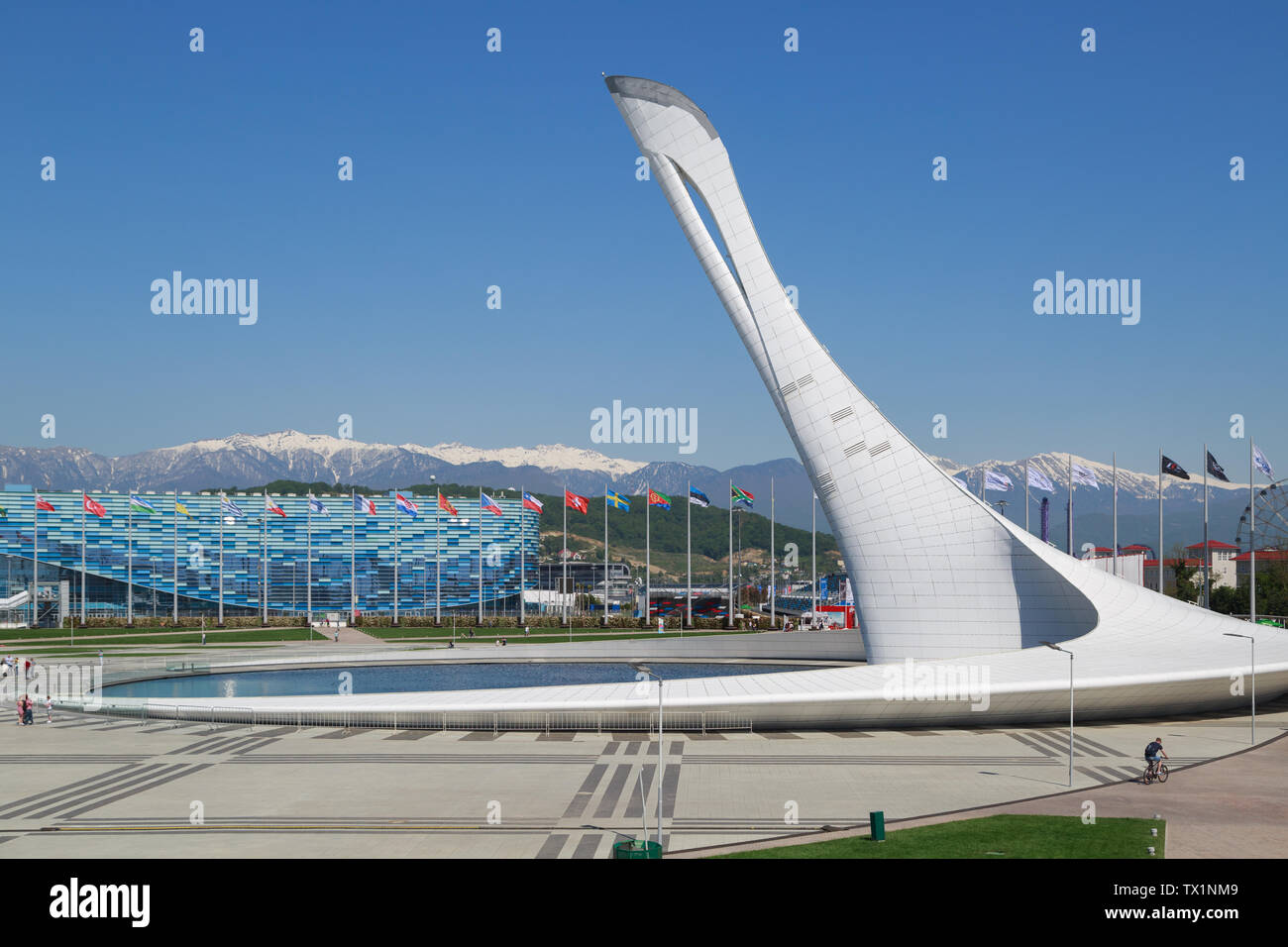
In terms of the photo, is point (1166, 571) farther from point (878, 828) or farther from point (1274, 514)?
point (878, 828)

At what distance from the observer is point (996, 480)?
199 feet

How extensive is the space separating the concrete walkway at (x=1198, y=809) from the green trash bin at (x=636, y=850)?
3.99 feet

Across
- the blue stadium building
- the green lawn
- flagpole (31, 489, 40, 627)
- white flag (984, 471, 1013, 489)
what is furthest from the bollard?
flagpole (31, 489, 40, 627)

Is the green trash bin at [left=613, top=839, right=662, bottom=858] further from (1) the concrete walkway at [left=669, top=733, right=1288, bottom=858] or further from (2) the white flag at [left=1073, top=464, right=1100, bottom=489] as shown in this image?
(2) the white flag at [left=1073, top=464, right=1100, bottom=489]

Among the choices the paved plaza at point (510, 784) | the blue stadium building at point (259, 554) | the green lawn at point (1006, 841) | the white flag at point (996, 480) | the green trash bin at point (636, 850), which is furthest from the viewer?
the blue stadium building at point (259, 554)

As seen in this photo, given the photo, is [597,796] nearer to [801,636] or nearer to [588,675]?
[588,675]

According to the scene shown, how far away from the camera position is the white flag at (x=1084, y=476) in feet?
204

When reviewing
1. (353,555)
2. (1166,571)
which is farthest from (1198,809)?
(1166,571)

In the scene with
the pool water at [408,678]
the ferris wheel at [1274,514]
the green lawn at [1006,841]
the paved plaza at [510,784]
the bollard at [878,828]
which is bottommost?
the pool water at [408,678]

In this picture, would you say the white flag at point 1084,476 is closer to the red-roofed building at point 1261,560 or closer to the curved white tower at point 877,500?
the curved white tower at point 877,500

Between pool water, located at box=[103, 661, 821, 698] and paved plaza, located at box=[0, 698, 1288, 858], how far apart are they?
8.83 meters

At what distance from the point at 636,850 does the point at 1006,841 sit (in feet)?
23.1

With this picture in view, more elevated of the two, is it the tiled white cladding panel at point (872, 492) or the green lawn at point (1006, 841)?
the tiled white cladding panel at point (872, 492)

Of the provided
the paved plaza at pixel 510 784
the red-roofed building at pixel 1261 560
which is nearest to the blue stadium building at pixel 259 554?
the paved plaza at pixel 510 784
